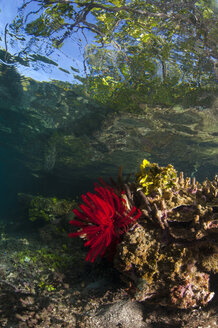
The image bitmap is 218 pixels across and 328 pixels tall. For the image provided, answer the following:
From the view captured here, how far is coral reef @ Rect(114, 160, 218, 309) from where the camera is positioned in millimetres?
2889

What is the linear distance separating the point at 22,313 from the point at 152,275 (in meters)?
2.28

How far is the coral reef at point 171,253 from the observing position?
9.48ft

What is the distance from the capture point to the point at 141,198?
351 cm

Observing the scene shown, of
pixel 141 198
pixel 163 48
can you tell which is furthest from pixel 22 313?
pixel 163 48

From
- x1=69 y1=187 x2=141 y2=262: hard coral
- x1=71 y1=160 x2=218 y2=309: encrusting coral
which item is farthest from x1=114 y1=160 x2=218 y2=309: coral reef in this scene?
x1=69 y1=187 x2=141 y2=262: hard coral

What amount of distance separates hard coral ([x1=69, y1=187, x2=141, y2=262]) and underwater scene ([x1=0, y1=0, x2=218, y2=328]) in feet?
0.07

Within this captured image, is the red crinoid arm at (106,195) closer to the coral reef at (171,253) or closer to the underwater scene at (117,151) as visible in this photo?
the underwater scene at (117,151)

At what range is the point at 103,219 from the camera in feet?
9.74

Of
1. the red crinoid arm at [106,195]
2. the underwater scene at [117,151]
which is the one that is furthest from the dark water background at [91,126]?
the red crinoid arm at [106,195]

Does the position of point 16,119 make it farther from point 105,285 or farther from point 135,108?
point 105,285

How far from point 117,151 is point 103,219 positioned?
14.3 m

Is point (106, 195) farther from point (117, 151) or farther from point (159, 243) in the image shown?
point (117, 151)

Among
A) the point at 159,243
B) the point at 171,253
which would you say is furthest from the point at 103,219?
the point at 171,253

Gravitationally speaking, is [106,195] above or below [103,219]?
above
